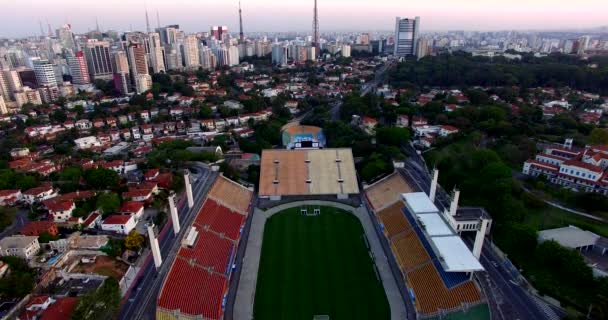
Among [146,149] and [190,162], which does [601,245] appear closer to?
[190,162]

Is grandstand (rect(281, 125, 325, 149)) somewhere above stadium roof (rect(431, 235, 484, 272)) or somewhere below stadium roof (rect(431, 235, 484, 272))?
below

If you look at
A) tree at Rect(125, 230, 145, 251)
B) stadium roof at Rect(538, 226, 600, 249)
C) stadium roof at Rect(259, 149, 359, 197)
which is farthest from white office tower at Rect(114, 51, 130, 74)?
stadium roof at Rect(538, 226, 600, 249)

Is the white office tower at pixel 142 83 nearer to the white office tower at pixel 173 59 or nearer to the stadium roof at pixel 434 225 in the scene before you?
the white office tower at pixel 173 59

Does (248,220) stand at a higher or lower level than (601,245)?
lower

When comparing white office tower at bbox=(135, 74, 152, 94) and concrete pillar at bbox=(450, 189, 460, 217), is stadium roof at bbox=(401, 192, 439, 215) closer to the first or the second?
concrete pillar at bbox=(450, 189, 460, 217)

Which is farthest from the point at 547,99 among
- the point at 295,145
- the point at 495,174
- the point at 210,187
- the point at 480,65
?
the point at 210,187

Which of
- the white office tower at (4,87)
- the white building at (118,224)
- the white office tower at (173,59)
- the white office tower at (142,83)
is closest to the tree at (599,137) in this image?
the white building at (118,224)
